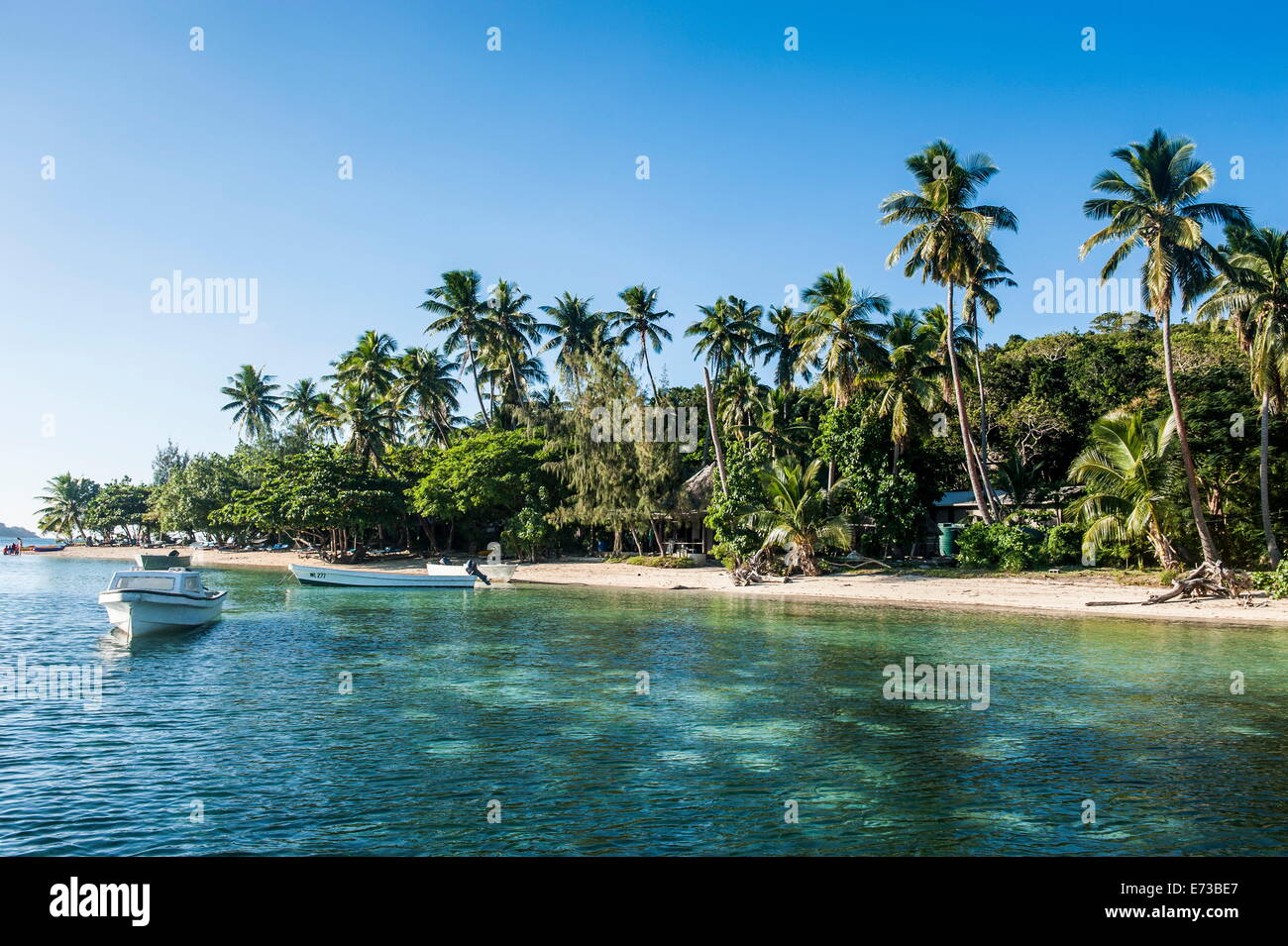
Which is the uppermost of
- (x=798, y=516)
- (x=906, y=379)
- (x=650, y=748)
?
(x=906, y=379)

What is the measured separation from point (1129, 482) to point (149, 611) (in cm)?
3278

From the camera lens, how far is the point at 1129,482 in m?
29.6

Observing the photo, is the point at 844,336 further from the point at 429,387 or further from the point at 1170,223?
the point at 429,387

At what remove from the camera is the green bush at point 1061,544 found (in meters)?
33.7

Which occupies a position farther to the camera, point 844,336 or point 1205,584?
point 844,336

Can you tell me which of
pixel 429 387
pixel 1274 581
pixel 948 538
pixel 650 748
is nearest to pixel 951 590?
pixel 948 538

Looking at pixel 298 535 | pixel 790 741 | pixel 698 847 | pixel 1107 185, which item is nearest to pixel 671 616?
pixel 790 741

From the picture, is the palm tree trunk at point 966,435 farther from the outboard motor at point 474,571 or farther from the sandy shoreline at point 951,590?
the outboard motor at point 474,571

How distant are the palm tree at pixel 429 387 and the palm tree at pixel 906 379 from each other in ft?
107

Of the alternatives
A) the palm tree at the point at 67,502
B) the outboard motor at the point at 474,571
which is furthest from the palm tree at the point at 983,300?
the palm tree at the point at 67,502
